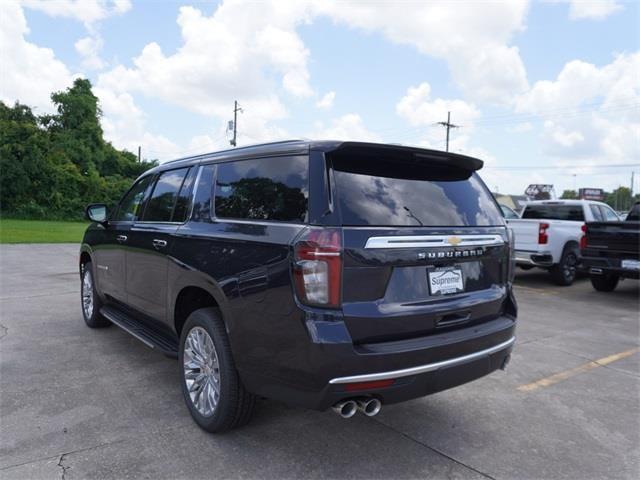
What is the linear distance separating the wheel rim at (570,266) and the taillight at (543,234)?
31.5 inches

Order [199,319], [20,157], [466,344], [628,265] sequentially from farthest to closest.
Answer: [20,157], [628,265], [199,319], [466,344]

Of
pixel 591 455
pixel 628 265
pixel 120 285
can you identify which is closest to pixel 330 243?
pixel 591 455

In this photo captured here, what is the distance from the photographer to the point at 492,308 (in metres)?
3.23

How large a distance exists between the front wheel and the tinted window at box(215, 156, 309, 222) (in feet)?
29.3

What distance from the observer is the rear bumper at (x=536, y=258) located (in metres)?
10.1

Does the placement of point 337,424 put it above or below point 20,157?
below

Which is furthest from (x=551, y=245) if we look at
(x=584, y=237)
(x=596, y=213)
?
(x=596, y=213)

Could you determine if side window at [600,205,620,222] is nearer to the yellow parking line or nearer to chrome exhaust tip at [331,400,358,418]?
the yellow parking line

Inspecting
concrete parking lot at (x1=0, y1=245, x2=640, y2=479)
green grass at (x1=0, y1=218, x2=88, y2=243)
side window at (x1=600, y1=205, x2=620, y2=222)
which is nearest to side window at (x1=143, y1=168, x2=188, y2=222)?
concrete parking lot at (x1=0, y1=245, x2=640, y2=479)

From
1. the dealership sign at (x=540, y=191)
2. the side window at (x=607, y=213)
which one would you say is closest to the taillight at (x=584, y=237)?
the side window at (x=607, y=213)

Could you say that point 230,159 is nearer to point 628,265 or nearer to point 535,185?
point 628,265

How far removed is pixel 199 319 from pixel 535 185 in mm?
70569

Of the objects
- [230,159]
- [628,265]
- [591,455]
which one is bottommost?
[591,455]

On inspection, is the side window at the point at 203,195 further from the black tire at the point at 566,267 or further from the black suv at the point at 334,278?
the black tire at the point at 566,267
